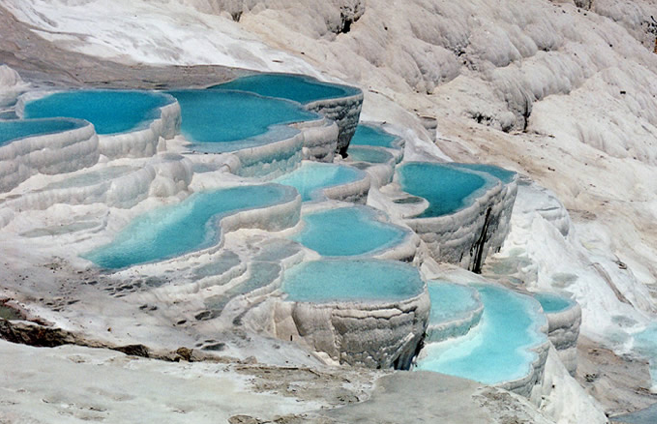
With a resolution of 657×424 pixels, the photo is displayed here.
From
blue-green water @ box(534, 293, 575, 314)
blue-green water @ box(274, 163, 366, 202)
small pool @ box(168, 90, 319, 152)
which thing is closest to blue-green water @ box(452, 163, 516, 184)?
blue-green water @ box(534, 293, 575, 314)

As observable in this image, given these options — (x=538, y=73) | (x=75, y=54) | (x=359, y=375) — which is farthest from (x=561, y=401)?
(x=538, y=73)

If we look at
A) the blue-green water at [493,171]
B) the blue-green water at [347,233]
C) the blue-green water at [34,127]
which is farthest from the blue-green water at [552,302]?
the blue-green water at [34,127]

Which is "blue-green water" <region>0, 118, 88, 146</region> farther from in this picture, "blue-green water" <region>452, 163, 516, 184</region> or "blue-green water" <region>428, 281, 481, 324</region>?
"blue-green water" <region>452, 163, 516, 184</region>

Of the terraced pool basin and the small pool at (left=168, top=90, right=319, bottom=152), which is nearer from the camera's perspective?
the terraced pool basin

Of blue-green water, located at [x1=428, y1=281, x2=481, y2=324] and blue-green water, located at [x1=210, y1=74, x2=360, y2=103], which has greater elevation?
blue-green water, located at [x1=210, y1=74, x2=360, y2=103]

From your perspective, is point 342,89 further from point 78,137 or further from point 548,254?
point 78,137

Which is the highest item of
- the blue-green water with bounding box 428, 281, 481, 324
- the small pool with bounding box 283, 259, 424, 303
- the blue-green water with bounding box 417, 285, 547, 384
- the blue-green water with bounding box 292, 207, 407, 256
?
the small pool with bounding box 283, 259, 424, 303

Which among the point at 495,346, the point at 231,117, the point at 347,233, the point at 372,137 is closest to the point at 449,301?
the point at 495,346

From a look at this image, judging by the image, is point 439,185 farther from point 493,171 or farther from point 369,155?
point 493,171
